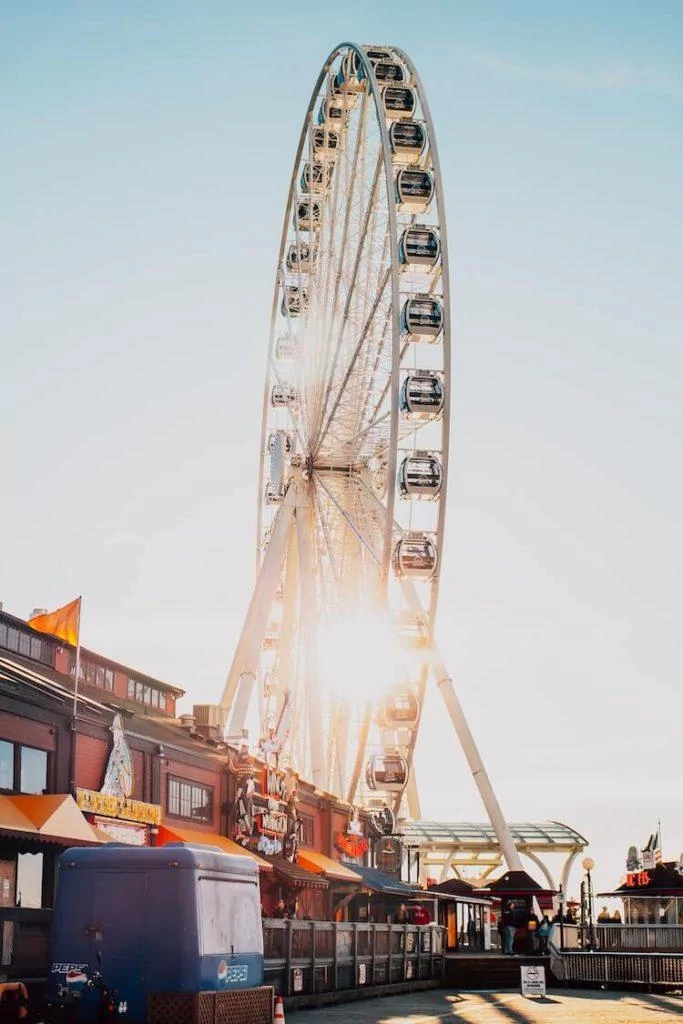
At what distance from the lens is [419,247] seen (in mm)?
49625

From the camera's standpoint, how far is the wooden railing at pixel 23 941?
2595 centimetres

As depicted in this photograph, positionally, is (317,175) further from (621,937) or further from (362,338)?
(621,937)

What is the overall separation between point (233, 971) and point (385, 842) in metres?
45.8

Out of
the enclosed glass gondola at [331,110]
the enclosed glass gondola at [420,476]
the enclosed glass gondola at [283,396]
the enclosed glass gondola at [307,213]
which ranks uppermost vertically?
the enclosed glass gondola at [331,110]

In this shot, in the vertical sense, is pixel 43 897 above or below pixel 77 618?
below

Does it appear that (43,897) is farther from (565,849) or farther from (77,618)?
(565,849)

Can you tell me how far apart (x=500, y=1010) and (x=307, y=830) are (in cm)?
2237

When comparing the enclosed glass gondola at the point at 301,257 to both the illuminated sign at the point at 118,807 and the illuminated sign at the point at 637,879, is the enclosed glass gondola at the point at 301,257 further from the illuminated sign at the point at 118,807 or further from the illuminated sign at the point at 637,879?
the illuminated sign at the point at 637,879

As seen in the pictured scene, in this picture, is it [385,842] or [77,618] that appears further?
[385,842]

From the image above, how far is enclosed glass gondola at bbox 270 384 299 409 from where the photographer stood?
6028 cm

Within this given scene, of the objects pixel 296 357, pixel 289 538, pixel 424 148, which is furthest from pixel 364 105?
pixel 289 538

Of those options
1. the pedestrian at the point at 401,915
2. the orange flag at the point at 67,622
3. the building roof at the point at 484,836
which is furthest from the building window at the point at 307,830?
the building roof at the point at 484,836

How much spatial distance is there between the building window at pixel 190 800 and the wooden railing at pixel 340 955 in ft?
20.1

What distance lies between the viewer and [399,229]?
164 feet
